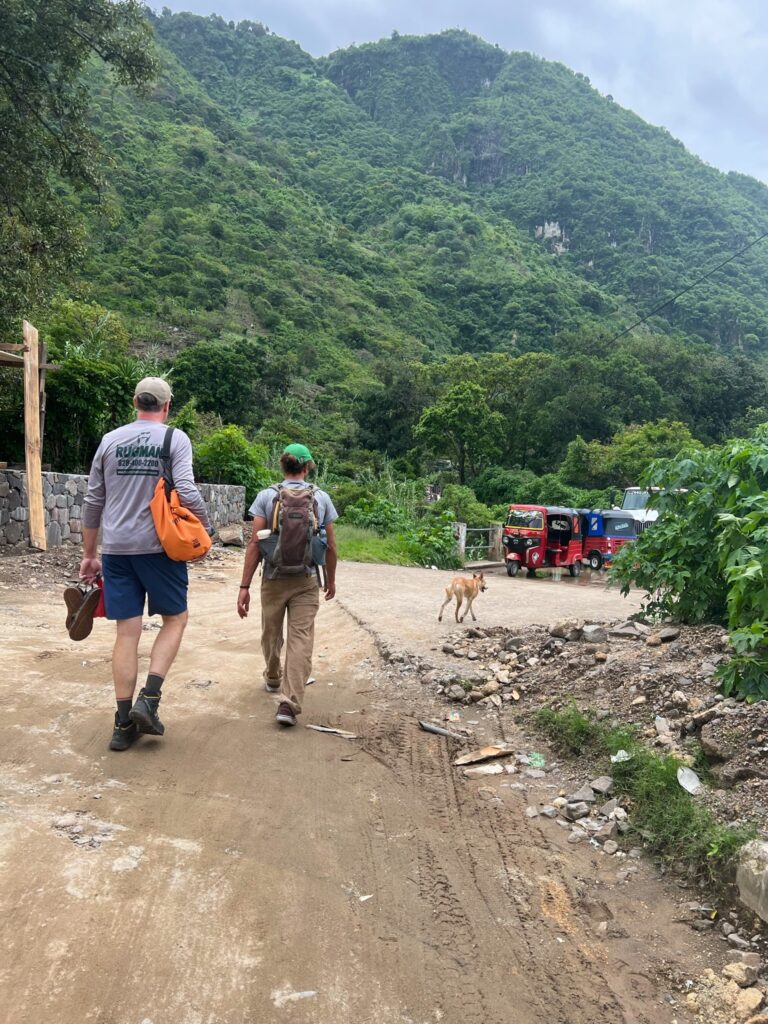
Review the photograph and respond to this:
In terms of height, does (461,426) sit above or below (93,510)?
above

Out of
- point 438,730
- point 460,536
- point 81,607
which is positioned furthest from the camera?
point 460,536

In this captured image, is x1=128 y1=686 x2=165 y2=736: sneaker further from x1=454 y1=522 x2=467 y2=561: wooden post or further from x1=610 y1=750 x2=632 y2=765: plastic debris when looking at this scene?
x1=454 y1=522 x2=467 y2=561: wooden post

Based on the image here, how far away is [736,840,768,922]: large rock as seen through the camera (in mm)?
2662

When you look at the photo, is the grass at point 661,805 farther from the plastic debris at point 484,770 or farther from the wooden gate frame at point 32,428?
the wooden gate frame at point 32,428

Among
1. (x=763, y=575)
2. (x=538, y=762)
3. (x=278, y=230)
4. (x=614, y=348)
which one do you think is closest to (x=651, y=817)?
(x=538, y=762)

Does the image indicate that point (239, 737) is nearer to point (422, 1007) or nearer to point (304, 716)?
point (304, 716)

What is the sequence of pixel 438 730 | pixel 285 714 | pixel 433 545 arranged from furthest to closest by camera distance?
pixel 433 545
pixel 438 730
pixel 285 714

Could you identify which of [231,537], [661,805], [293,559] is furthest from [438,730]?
[231,537]

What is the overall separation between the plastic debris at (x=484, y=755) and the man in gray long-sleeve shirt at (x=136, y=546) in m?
1.79

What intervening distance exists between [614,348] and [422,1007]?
53230 mm

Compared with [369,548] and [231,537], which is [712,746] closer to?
[231,537]

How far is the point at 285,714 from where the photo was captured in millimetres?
4375

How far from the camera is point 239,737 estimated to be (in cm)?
411

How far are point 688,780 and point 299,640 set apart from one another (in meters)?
2.33
